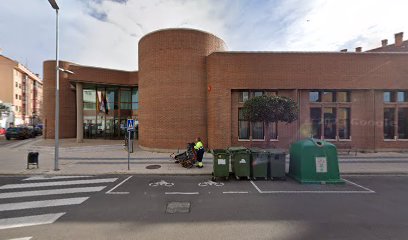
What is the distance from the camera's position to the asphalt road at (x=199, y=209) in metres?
4.73

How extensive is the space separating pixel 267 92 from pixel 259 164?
8.54 metres

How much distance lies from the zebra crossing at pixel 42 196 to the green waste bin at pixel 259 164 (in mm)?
6227

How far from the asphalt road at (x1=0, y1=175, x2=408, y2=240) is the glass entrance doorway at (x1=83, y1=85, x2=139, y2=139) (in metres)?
16.4

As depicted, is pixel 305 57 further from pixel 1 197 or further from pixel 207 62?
pixel 1 197

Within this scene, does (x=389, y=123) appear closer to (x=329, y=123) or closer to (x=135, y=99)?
(x=329, y=123)

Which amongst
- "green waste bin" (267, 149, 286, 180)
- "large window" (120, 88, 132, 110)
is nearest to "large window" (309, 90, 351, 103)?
"green waste bin" (267, 149, 286, 180)

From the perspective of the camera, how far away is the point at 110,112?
2538 cm

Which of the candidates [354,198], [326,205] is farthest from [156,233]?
[354,198]

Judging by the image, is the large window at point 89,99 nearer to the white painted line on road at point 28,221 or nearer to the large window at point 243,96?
the large window at point 243,96

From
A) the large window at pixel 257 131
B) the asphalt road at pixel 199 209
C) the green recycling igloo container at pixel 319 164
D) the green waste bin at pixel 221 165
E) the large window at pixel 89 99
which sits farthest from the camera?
the large window at pixel 89 99

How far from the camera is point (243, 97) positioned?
53.7ft

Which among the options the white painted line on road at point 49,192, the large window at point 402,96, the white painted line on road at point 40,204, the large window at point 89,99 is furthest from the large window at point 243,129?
the large window at point 89,99

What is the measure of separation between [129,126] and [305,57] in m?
13.8

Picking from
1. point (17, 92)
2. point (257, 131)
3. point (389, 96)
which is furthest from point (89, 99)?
point (17, 92)
